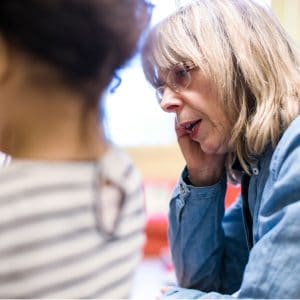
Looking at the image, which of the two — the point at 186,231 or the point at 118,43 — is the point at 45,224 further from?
the point at 186,231

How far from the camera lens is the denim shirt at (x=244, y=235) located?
1.82ft

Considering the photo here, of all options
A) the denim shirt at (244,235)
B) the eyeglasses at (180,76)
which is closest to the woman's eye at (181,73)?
the eyeglasses at (180,76)

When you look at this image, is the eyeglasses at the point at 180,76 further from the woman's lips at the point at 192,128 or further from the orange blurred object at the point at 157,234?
the orange blurred object at the point at 157,234

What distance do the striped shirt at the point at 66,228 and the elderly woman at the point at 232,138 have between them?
0.74 ft

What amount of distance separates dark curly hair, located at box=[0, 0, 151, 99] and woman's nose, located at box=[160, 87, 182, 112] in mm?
231

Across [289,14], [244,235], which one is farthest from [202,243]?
[289,14]

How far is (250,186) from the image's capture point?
72 cm

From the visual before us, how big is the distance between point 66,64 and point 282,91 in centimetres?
44

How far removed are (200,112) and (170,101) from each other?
0.25 feet

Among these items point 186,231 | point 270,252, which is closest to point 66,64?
point 270,252

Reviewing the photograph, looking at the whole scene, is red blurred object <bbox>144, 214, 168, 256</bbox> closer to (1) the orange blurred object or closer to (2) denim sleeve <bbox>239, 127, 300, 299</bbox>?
(1) the orange blurred object

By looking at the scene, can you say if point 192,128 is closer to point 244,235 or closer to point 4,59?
point 244,235

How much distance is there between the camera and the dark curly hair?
34 centimetres

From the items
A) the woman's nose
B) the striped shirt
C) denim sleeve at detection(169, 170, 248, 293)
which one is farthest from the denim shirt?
the striped shirt
